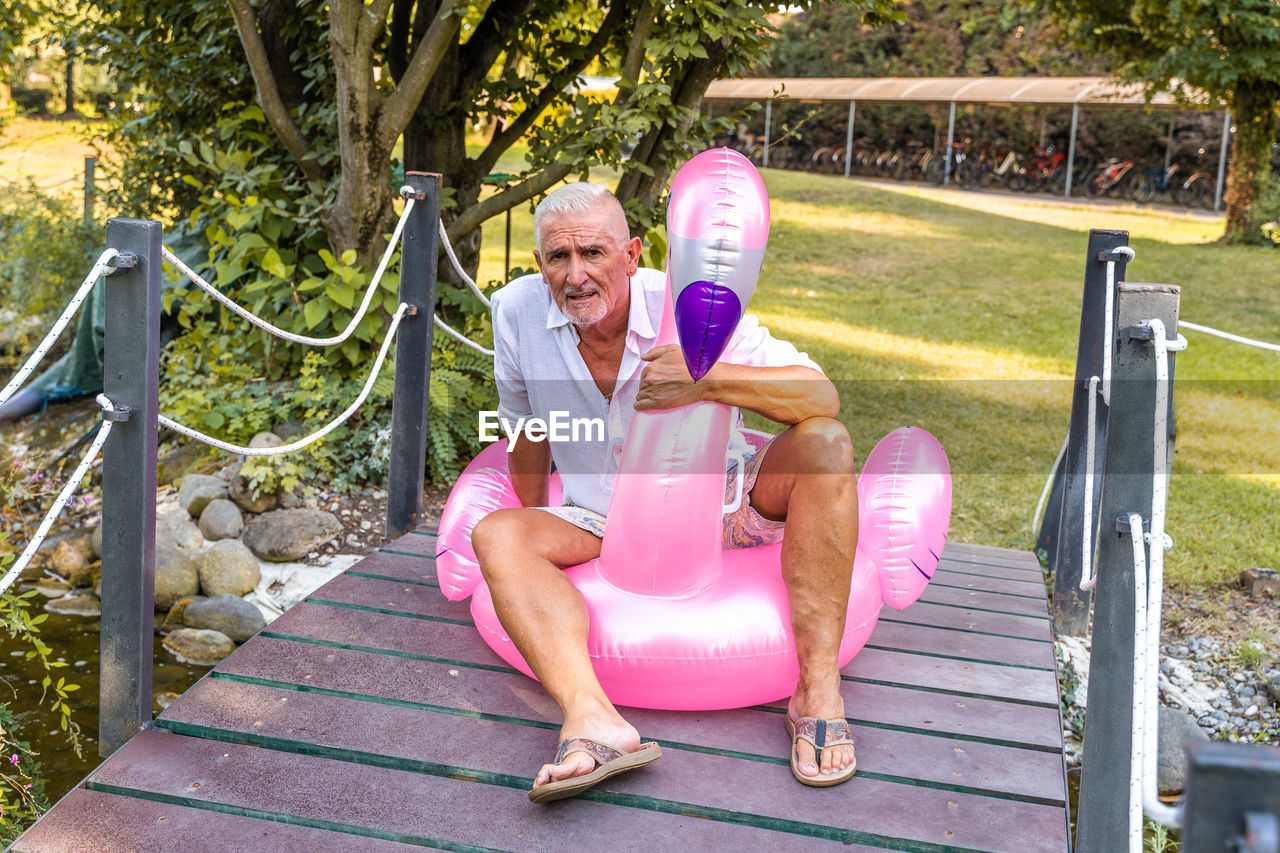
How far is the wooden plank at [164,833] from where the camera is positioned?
77.4 inches

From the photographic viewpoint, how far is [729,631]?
247 centimetres

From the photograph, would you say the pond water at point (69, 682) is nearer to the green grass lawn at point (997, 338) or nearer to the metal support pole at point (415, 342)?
the metal support pole at point (415, 342)

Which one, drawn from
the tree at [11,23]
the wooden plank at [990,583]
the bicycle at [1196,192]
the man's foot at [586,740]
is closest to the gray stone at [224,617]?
the man's foot at [586,740]

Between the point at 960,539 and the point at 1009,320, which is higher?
the point at 1009,320

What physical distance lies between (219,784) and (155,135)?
5.10 m

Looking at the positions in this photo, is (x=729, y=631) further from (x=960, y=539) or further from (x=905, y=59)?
(x=905, y=59)

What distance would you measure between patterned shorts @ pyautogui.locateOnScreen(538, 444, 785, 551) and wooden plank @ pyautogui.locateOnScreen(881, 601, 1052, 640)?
0.59m

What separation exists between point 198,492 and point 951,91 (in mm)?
18723

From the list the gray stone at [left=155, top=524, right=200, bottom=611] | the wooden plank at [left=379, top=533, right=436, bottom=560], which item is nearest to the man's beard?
the wooden plank at [left=379, top=533, right=436, bottom=560]

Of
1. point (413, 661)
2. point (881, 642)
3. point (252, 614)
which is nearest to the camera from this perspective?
point (413, 661)

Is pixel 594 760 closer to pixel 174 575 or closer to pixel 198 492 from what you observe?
pixel 174 575

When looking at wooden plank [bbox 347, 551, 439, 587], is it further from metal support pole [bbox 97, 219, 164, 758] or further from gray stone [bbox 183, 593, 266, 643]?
Result: gray stone [bbox 183, 593, 266, 643]

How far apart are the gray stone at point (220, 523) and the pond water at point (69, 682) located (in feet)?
1.87

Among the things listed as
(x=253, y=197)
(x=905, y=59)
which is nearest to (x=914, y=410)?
Answer: (x=253, y=197)
